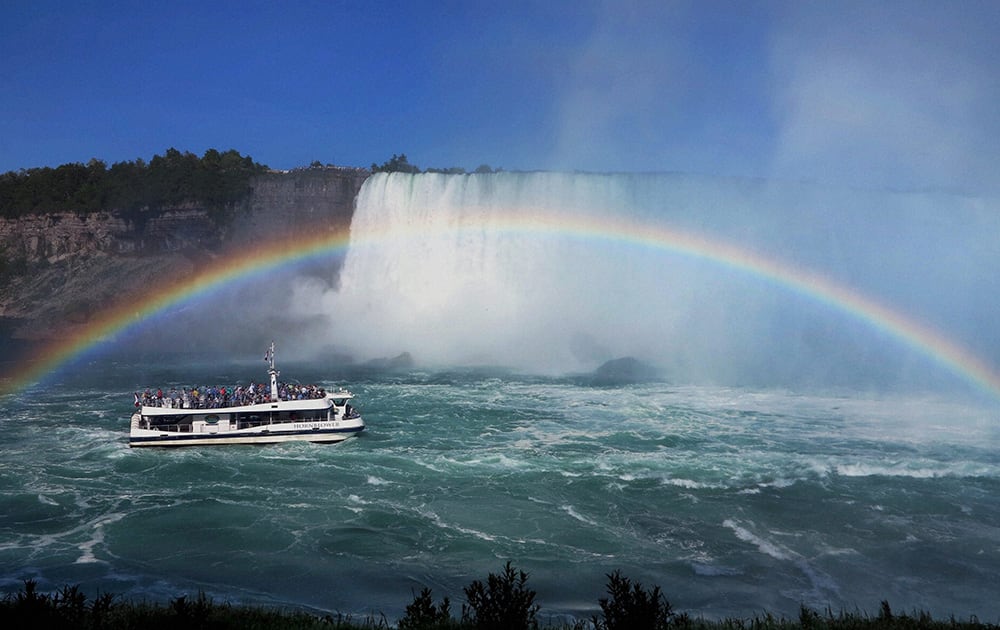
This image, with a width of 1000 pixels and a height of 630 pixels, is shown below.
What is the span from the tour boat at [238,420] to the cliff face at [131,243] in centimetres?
3236

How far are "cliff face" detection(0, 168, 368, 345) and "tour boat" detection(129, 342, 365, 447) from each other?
3236cm

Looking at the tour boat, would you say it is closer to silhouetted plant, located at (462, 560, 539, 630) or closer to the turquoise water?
the turquoise water

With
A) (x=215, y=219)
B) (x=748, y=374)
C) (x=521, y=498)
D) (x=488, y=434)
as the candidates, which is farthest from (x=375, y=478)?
(x=215, y=219)

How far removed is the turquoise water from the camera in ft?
42.5

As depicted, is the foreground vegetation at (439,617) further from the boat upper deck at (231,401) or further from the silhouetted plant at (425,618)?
the boat upper deck at (231,401)

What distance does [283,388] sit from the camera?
24109mm

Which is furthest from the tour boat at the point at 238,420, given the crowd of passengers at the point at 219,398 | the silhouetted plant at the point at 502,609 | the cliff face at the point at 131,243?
the cliff face at the point at 131,243

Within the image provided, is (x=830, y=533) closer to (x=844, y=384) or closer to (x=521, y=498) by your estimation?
(x=521, y=498)

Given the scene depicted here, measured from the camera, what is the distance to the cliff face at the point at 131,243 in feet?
178

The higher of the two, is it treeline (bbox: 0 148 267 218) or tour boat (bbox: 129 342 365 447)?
treeline (bbox: 0 148 267 218)

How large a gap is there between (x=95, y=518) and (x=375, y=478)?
5930mm

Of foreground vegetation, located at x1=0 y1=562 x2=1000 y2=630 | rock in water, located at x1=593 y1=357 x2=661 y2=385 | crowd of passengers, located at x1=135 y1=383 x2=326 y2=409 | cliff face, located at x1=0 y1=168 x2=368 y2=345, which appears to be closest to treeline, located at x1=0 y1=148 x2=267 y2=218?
cliff face, located at x1=0 y1=168 x2=368 y2=345

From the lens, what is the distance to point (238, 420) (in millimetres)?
22688

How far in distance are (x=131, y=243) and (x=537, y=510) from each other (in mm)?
49383
